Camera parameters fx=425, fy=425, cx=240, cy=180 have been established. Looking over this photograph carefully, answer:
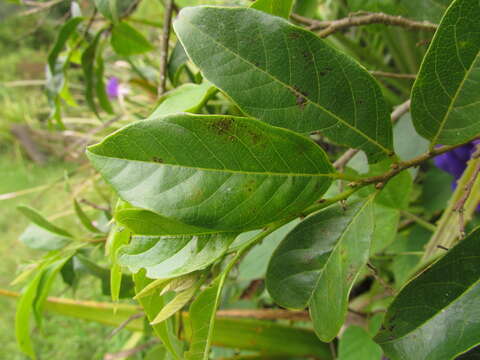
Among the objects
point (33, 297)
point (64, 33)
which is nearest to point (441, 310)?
point (33, 297)

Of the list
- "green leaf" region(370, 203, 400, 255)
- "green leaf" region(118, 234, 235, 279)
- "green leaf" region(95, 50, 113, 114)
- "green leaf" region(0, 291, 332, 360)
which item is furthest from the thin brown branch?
"green leaf" region(118, 234, 235, 279)

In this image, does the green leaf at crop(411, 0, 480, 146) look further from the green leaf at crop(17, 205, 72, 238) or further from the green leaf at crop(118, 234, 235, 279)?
the green leaf at crop(17, 205, 72, 238)

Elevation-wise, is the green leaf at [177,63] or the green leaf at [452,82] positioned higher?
the green leaf at [452,82]

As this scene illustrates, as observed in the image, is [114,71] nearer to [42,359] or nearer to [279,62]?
[42,359]

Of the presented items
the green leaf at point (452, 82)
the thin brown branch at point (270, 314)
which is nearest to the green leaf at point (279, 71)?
the green leaf at point (452, 82)

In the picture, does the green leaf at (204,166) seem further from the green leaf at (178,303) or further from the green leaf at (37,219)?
the green leaf at (37,219)

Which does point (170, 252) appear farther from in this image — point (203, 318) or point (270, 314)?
point (270, 314)
